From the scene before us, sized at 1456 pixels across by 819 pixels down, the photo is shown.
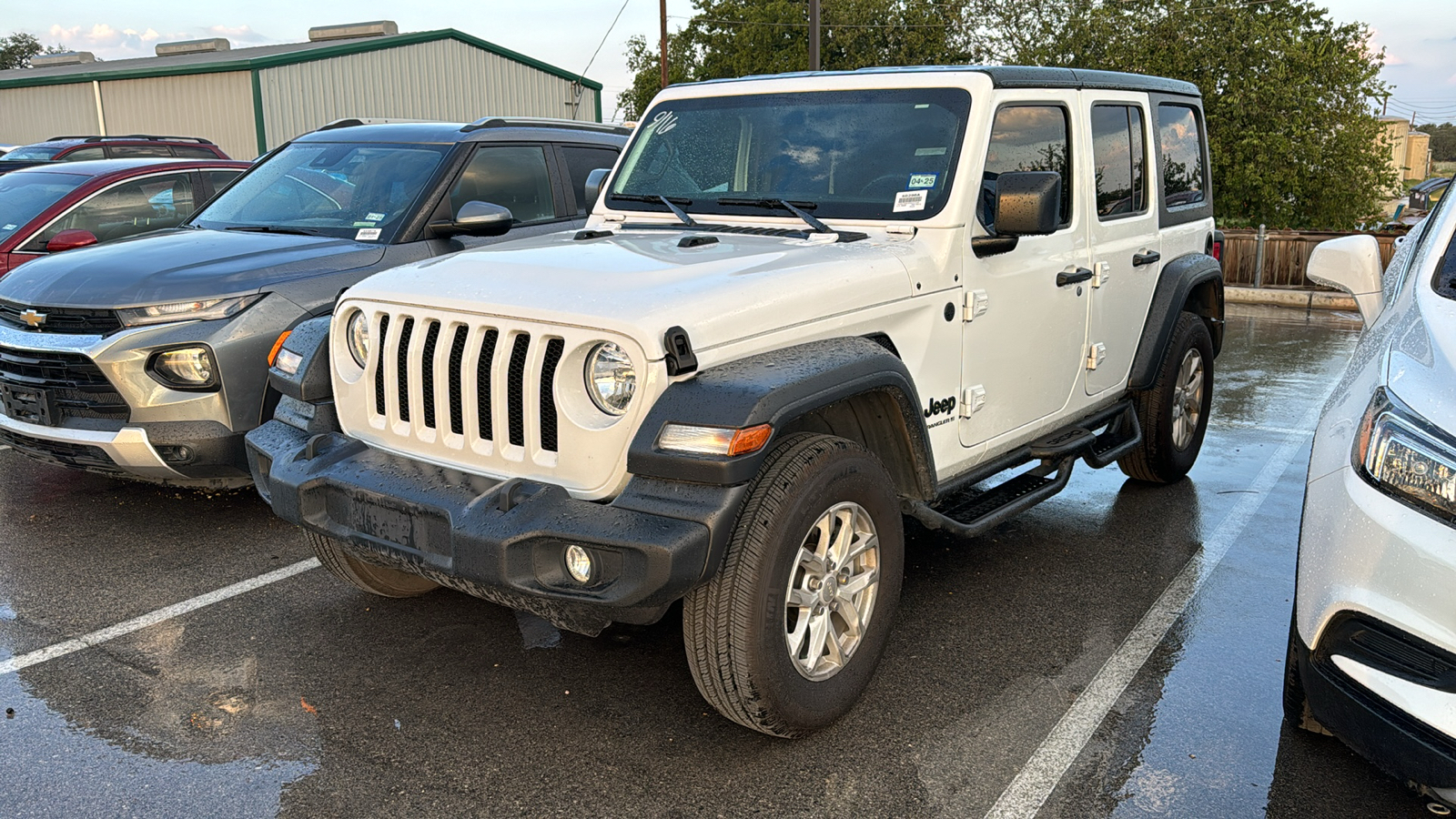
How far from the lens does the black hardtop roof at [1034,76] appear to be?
4285 mm

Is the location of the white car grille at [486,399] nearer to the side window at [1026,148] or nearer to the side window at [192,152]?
the side window at [1026,148]

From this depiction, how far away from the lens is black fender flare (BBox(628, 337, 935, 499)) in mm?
2846

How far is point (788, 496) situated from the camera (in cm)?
302

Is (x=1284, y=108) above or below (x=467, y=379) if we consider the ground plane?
above

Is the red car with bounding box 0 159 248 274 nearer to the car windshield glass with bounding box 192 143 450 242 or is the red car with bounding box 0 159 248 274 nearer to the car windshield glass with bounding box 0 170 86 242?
the car windshield glass with bounding box 0 170 86 242

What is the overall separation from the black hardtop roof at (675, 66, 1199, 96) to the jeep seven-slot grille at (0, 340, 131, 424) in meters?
2.96

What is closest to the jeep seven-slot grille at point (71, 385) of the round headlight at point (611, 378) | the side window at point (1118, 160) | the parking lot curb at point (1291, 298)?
the round headlight at point (611, 378)

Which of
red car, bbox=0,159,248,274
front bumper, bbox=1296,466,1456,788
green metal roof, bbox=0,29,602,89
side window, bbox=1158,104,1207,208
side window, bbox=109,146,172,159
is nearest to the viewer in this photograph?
front bumper, bbox=1296,466,1456,788

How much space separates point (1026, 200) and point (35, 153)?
10911mm

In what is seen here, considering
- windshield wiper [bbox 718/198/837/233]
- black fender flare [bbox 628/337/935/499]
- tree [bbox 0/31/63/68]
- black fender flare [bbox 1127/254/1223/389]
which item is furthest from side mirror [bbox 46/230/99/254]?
tree [bbox 0/31/63/68]

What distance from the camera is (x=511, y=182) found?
6.56m

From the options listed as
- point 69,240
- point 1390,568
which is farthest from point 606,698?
point 69,240

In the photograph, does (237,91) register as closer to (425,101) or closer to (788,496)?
(425,101)

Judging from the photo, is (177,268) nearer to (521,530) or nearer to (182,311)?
(182,311)
